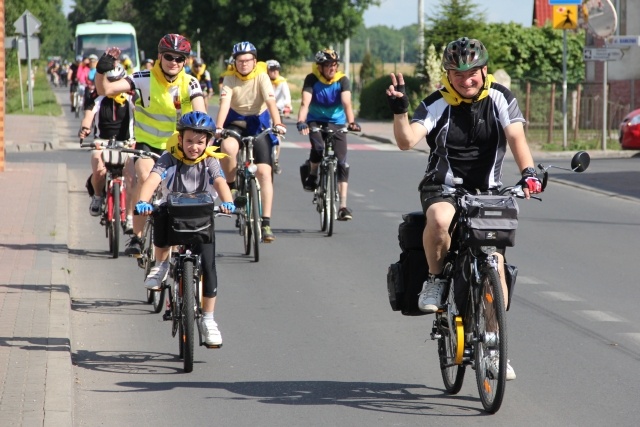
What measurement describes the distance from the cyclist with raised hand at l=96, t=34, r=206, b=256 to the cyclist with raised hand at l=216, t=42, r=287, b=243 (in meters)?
1.83

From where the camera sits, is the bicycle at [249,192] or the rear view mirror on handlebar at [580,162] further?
the bicycle at [249,192]

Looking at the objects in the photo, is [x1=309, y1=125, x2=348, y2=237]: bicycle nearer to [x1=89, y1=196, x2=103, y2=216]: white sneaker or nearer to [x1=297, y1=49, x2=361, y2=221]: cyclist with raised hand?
[x1=297, y1=49, x2=361, y2=221]: cyclist with raised hand

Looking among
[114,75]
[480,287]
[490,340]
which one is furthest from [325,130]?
[490,340]

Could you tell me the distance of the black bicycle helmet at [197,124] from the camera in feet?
25.7

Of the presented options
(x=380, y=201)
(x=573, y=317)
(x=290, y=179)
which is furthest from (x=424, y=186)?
(x=290, y=179)

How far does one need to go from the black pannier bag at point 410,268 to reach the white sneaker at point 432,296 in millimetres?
118

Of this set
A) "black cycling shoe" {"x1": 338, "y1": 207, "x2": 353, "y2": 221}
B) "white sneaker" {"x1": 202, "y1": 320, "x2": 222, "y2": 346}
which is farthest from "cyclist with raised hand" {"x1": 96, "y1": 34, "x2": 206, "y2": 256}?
"black cycling shoe" {"x1": 338, "y1": 207, "x2": 353, "y2": 221}

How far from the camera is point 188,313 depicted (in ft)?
23.9

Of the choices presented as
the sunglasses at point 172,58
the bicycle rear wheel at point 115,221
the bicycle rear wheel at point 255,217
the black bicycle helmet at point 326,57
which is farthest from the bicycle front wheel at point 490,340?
the black bicycle helmet at point 326,57

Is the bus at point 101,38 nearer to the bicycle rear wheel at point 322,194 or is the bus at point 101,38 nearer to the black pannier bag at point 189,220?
the bicycle rear wheel at point 322,194

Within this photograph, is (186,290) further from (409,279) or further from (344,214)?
(344,214)

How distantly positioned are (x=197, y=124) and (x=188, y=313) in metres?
1.23

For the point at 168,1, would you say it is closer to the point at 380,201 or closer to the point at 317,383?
the point at 380,201

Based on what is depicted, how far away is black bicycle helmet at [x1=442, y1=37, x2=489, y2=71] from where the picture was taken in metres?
6.53
